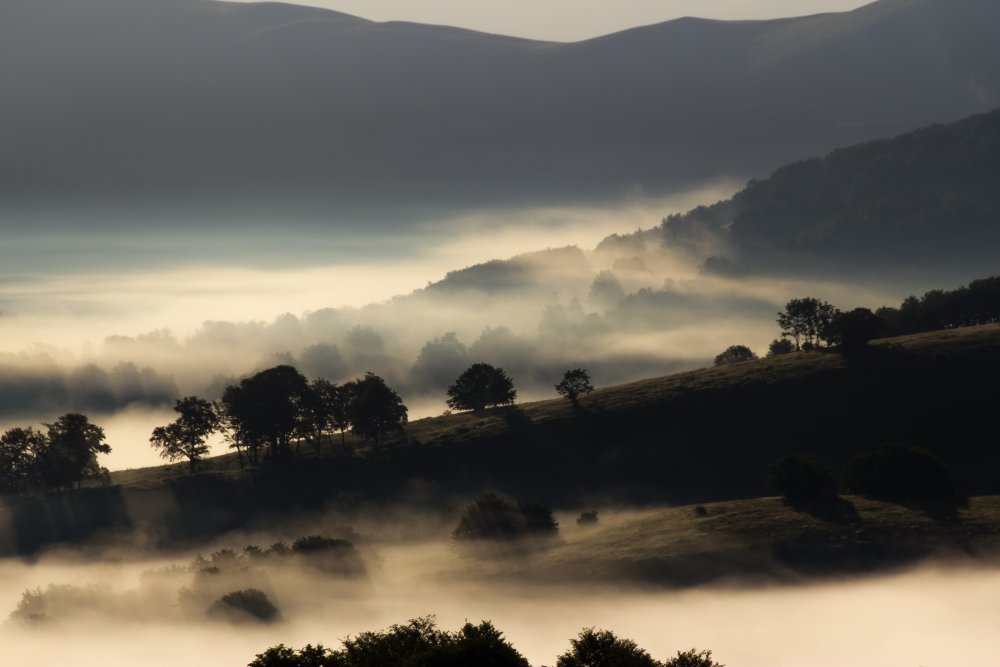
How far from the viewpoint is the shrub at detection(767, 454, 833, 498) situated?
16662cm

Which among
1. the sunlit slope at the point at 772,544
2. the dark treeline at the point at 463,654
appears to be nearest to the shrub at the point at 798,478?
the sunlit slope at the point at 772,544

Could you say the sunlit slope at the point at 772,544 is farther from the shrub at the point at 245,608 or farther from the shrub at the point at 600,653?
the shrub at the point at 600,653

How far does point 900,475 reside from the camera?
16525 cm

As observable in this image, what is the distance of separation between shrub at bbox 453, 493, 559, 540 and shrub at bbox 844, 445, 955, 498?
168 ft

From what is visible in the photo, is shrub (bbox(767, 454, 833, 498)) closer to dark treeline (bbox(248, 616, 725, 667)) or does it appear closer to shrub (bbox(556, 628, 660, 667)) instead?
dark treeline (bbox(248, 616, 725, 667))

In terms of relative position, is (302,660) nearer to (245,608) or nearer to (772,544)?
(245,608)

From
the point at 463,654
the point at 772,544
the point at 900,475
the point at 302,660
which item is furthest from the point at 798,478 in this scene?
the point at 302,660

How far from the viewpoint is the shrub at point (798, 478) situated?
167 metres

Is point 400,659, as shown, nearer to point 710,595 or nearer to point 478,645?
point 478,645

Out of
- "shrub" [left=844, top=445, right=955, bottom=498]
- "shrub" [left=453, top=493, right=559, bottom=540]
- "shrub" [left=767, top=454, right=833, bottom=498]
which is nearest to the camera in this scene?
"shrub" [left=844, top=445, right=955, bottom=498]

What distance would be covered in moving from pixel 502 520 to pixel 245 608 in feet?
147

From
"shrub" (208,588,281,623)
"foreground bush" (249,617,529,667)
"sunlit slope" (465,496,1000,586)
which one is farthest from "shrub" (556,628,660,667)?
"shrub" (208,588,281,623)

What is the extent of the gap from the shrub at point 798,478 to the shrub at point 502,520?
127 feet

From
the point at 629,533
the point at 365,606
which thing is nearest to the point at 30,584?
the point at 365,606
